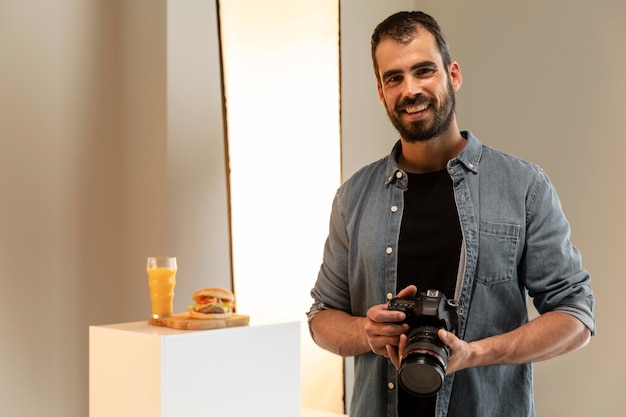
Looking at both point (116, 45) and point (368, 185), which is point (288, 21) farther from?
point (368, 185)

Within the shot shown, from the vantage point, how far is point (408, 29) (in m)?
1.26

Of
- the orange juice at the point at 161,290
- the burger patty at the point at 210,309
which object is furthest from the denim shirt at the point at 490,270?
the orange juice at the point at 161,290

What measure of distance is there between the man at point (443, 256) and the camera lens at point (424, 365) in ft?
0.22

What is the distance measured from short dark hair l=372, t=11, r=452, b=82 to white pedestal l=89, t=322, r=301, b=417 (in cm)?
87

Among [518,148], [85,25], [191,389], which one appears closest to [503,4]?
[518,148]

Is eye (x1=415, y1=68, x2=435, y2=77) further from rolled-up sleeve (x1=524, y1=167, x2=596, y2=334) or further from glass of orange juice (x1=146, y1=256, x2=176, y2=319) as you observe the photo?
glass of orange juice (x1=146, y1=256, x2=176, y2=319)

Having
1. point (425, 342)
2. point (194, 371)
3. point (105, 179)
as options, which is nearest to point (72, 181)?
point (105, 179)

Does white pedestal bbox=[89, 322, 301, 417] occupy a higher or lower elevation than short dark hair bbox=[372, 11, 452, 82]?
lower

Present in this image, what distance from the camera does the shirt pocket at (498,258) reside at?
115 centimetres

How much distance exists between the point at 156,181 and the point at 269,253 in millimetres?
494

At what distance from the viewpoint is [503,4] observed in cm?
336

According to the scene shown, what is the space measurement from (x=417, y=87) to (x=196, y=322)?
91 cm

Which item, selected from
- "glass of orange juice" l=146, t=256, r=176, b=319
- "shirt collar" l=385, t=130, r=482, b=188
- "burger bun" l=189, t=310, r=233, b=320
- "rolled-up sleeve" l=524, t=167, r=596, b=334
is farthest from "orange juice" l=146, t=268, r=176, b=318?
"rolled-up sleeve" l=524, t=167, r=596, b=334

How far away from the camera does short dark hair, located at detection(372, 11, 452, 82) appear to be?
1.26 metres
